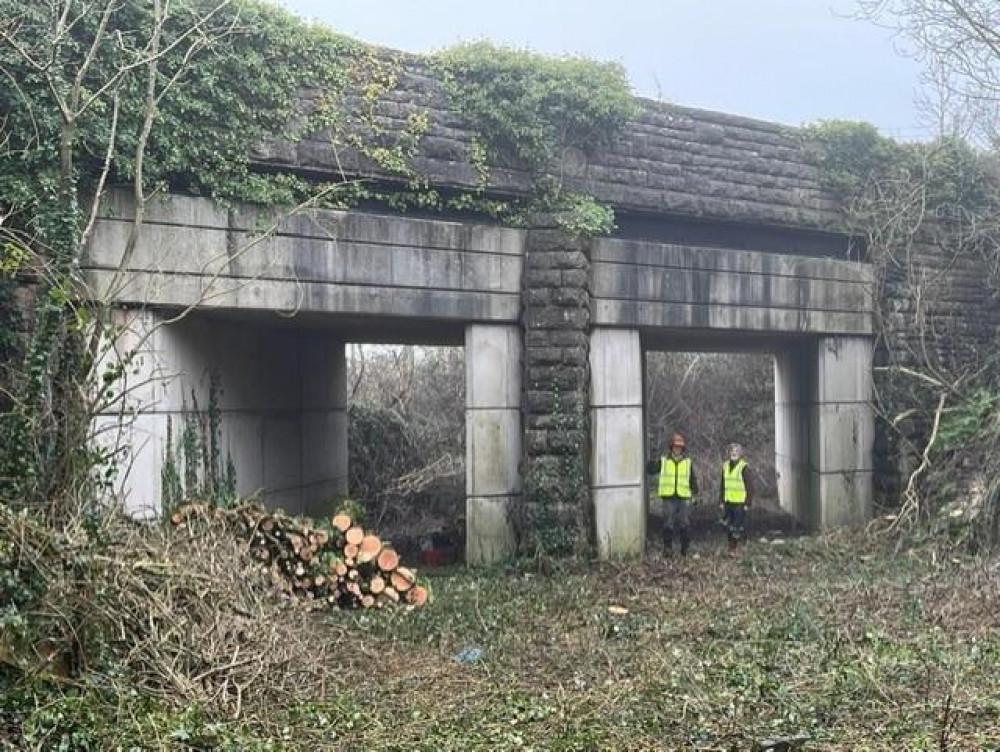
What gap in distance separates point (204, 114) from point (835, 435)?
9.99m

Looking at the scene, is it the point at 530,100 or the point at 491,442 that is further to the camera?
the point at 530,100

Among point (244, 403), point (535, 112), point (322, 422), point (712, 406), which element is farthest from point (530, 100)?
point (712, 406)

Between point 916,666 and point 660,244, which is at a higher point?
point 660,244

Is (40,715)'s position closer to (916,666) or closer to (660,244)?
(916,666)

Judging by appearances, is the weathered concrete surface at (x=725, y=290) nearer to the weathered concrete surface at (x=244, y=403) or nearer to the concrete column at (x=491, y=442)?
the concrete column at (x=491, y=442)

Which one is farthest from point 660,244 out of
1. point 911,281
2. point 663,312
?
point 911,281

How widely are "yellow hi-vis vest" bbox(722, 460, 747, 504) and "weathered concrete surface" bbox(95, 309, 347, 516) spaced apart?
612 cm

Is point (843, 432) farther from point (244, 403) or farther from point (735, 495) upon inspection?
point (244, 403)

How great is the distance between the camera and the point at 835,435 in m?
13.5

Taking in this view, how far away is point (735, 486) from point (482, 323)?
14.4 feet

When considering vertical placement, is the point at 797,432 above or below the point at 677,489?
above

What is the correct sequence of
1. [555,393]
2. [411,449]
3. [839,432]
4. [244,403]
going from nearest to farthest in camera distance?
[555,393] → [244,403] → [839,432] → [411,449]

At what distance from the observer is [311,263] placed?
33.4 ft

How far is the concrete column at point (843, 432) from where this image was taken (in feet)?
44.0
